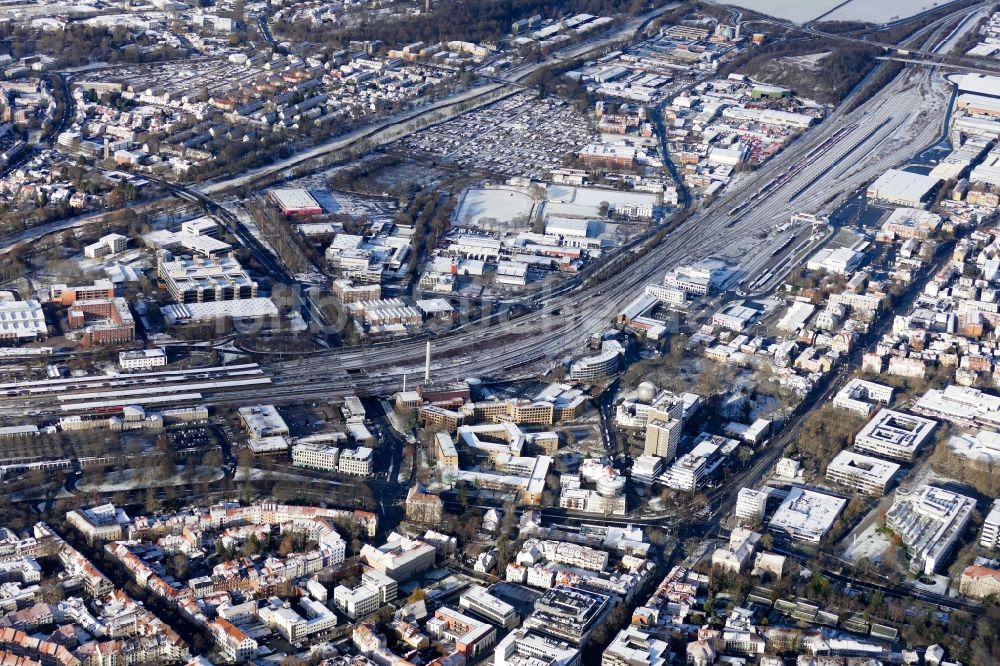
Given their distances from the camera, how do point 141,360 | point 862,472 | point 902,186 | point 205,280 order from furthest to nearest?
point 902,186
point 205,280
point 141,360
point 862,472

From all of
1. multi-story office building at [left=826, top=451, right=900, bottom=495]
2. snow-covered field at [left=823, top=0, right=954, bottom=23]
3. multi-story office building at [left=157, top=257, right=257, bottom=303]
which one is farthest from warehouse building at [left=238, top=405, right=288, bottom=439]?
snow-covered field at [left=823, top=0, right=954, bottom=23]

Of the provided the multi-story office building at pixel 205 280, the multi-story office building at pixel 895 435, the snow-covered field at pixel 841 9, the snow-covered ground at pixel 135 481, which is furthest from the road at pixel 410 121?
the multi-story office building at pixel 895 435

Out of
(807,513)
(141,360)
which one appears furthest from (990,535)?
(141,360)

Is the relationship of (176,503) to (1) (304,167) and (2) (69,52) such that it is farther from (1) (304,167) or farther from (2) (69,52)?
(2) (69,52)

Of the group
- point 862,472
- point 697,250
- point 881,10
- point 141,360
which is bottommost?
point 697,250

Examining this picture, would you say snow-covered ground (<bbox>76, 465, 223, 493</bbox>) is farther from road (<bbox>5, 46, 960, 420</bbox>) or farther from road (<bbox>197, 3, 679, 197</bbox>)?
road (<bbox>197, 3, 679, 197</bbox>)

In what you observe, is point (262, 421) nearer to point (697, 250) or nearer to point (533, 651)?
point (533, 651)
